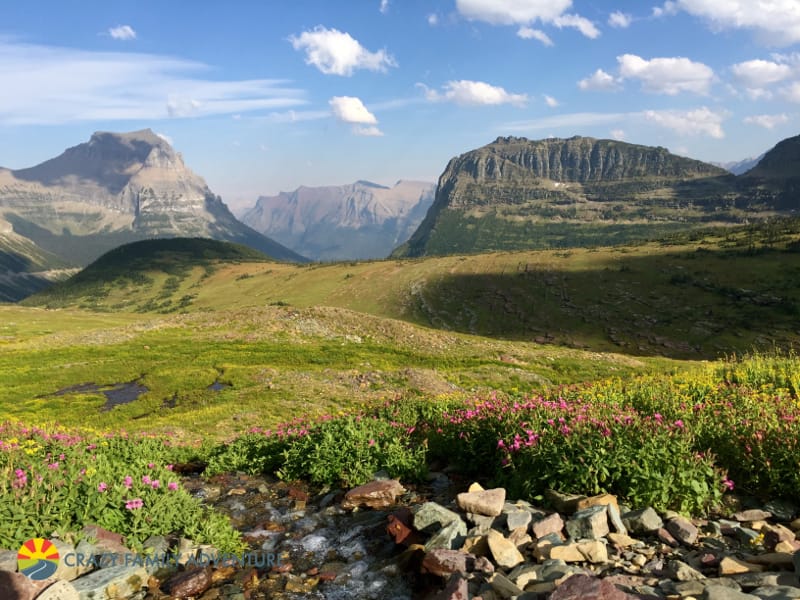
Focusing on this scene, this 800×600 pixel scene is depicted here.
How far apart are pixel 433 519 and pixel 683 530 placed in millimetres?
3944

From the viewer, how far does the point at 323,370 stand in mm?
43250

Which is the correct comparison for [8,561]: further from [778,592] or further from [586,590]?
[778,592]

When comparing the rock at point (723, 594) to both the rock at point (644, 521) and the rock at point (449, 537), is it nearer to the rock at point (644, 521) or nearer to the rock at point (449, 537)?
the rock at point (644, 521)

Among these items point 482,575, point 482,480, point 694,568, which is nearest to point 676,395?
point 482,480

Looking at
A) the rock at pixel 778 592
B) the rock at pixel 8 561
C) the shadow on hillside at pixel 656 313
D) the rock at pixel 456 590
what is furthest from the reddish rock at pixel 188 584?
the shadow on hillside at pixel 656 313

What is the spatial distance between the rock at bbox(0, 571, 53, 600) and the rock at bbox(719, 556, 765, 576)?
919 centimetres

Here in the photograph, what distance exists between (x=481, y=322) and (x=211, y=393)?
476ft

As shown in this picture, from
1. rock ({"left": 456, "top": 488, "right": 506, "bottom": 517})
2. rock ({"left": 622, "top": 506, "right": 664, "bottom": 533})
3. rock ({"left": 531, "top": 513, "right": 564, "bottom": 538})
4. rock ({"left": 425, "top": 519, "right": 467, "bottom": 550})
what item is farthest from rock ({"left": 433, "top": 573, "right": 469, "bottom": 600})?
rock ({"left": 622, "top": 506, "right": 664, "bottom": 533})

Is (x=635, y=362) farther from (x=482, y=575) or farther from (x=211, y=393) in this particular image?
(x=482, y=575)

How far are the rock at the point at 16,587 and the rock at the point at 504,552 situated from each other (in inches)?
250

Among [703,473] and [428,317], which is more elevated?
[703,473]

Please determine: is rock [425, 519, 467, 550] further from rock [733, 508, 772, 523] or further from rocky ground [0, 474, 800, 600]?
rock [733, 508, 772, 523]

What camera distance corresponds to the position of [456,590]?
19.5 feet

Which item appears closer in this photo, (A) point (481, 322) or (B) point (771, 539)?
(B) point (771, 539)
